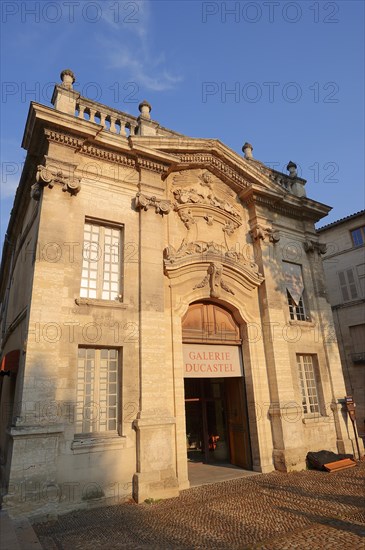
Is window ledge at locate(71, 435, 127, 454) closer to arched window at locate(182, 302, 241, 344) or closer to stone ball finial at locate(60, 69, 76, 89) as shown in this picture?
arched window at locate(182, 302, 241, 344)

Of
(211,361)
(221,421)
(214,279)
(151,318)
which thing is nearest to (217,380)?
(221,421)

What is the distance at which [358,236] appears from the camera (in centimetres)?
1944

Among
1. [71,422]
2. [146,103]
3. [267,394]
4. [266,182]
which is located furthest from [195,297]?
[146,103]

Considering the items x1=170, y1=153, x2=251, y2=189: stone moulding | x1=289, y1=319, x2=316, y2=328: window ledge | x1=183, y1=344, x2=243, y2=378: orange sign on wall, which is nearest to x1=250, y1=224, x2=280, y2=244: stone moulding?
x1=170, y1=153, x2=251, y2=189: stone moulding

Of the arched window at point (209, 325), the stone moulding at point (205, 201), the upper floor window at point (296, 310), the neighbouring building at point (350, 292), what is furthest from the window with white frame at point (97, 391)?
the neighbouring building at point (350, 292)

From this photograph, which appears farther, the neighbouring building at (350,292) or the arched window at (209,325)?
the neighbouring building at (350,292)

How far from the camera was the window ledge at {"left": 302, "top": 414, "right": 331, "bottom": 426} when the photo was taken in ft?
35.1

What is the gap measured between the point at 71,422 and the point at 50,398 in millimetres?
674

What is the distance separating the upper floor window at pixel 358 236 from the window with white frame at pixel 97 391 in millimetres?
16195

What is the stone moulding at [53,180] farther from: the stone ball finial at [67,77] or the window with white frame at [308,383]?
the window with white frame at [308,383]

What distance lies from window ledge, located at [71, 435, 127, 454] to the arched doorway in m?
2.51

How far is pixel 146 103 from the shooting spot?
10.9 metres

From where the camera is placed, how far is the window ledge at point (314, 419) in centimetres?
1071

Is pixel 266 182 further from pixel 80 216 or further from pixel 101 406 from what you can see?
pixel 101 406
